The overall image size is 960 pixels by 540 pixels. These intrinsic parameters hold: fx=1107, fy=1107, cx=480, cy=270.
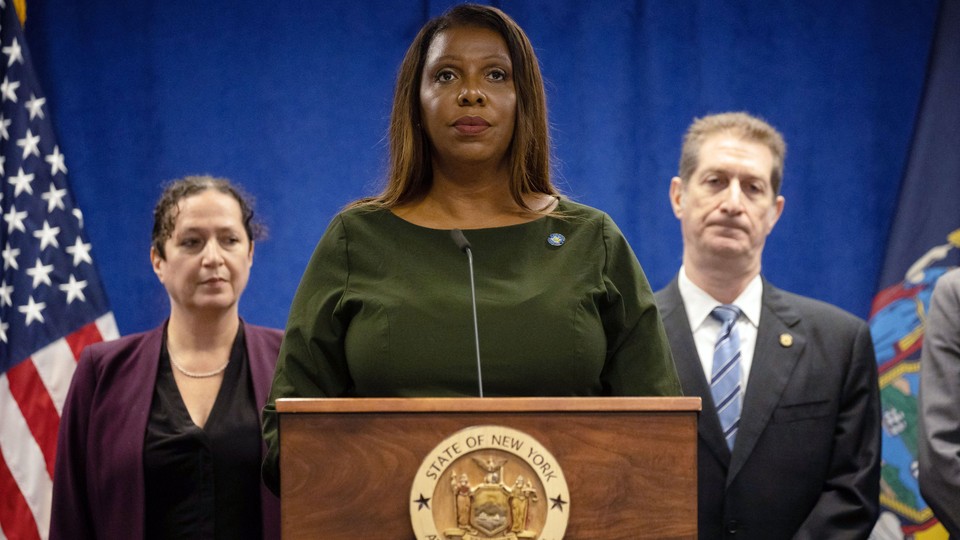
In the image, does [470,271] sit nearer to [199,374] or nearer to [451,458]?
[451,458]

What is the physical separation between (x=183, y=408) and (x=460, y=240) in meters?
1.49

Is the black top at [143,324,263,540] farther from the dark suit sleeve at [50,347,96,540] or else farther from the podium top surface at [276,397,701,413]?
the podium top surface at [276,397,701,413]

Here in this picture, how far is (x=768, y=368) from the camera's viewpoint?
2797 millimetres

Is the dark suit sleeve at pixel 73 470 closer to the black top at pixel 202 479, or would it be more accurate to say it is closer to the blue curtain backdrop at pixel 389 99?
the black top at pixel 202 479

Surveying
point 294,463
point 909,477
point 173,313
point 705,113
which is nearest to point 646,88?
point 705,113

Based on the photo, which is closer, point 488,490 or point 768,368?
point 488,490

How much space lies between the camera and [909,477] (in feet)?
11.7

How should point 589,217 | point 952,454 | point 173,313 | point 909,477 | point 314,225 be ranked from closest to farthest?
point 589,217 → point 952,454 → point 173,313 → point 909,477 → point 314,225

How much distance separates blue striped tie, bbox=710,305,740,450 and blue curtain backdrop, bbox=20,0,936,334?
108 centimetres

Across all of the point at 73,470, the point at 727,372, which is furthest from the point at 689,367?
the point at 73,470

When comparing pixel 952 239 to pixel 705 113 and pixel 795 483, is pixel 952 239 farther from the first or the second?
pixel 795 483

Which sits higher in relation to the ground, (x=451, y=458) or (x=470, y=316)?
(x=470, y=316)

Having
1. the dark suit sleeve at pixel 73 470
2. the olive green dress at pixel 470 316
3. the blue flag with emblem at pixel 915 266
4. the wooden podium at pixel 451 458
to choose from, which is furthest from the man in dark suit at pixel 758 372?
the dark suit sleeve at pixel 73 470

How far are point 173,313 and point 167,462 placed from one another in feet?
1.62
